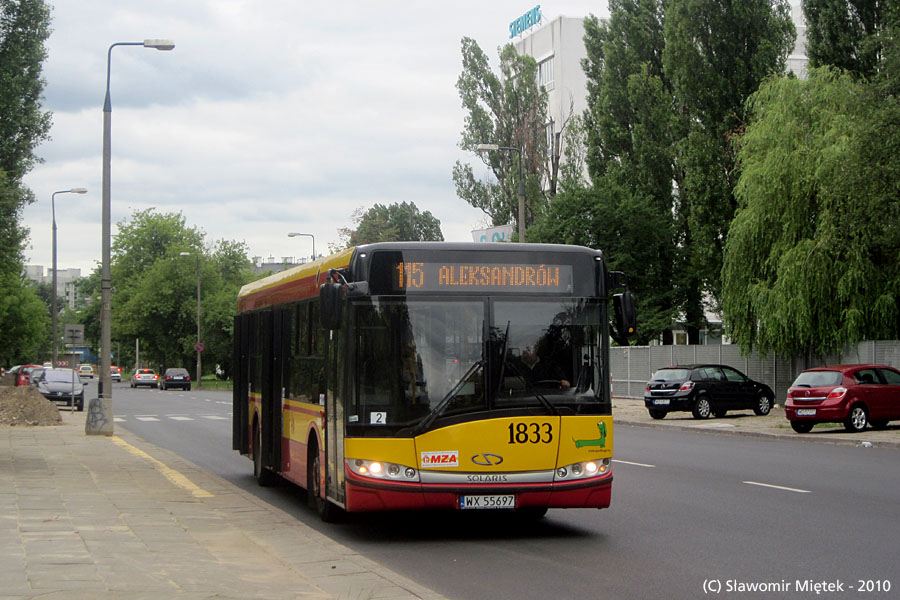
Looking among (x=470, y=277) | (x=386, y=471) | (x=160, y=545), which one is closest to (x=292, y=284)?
(x=470, y=277)

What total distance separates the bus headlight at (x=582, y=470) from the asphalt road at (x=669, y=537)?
58 cm

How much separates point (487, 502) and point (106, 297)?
1731cm

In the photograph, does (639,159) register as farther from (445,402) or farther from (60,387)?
(445,402)

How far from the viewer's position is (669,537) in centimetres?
1101

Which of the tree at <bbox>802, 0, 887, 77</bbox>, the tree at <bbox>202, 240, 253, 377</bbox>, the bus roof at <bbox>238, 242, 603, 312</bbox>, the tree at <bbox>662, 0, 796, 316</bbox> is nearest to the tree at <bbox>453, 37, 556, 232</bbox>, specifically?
the tree at <bbox>662, 0, 796, 316</bbox>

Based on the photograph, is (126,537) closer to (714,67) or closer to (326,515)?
(326,515)

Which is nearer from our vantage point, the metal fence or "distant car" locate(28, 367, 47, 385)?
the metal fence

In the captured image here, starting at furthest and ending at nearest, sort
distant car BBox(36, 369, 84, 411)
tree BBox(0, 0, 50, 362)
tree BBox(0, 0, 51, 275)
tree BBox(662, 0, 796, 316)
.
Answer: tree BBox(662, 0, 796, 316) < distant car BBox(36, 369, 84, 411) < tree BBox(0, 0, 51, 275) < tree BBox(0, 0, 50, 362)

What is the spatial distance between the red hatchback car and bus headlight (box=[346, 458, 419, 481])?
1921 cm

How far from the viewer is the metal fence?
3456 cm

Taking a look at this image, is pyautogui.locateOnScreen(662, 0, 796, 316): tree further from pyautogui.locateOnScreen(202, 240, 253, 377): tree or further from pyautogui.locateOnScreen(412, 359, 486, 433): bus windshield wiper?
pyautogui.locateOnScreen(202, 240, 253, 377): tree

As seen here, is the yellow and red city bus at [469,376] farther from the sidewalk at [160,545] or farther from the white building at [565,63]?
the white building at [565,63]

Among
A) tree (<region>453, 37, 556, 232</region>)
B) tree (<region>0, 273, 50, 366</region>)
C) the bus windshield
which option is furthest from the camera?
tree (<region>0, 273, 50, 366</region>)

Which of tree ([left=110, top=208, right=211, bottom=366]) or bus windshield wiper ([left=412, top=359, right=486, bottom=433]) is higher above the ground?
tree ([left=110, top=208, right=211, bottom=366])
